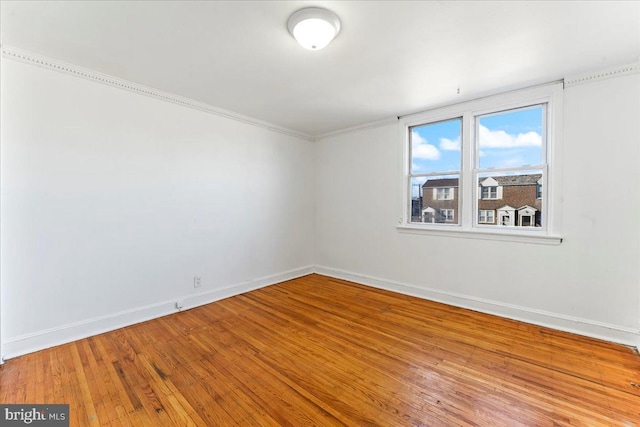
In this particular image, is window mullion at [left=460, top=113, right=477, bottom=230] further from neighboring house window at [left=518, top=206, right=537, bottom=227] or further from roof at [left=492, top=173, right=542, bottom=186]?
neighboring house window at [left=518, top=206, right=537, bottom=227]

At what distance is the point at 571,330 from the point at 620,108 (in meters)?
2.15

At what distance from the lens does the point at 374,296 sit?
12.2 feet

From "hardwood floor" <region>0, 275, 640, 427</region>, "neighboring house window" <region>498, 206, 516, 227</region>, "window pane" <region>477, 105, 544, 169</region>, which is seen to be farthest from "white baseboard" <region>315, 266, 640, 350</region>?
"window pane" <region>477, 105, 544, 169</region>

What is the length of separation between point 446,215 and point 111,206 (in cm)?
390

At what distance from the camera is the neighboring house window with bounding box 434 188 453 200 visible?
140 inches

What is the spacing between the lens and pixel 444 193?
360 cm

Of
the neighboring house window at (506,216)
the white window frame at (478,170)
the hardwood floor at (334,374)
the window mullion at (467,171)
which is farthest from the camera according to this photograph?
the window mullion at (467,171)

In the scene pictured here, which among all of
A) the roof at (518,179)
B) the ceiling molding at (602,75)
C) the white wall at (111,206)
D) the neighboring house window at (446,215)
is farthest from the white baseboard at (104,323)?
the ceiling molding at (602,75)

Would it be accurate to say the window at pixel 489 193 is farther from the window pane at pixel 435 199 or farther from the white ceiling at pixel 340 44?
the white ceiling at pixel 340 44

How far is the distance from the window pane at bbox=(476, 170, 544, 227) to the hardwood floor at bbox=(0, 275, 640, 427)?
113 cm

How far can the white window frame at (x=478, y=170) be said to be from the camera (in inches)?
109

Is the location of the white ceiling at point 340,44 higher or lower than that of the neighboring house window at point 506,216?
higher

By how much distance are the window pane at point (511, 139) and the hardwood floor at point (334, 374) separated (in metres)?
1.79

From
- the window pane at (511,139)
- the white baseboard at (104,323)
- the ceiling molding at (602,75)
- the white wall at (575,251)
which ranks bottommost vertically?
the white baseboard at (104,323)
